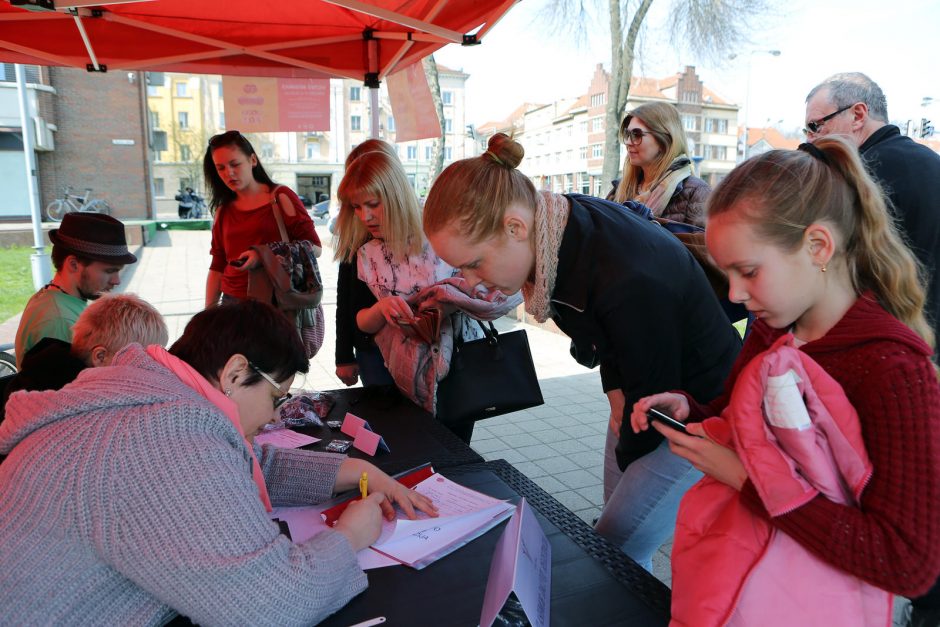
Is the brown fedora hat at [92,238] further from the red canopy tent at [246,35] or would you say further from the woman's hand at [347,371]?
the red canopy tent at [246,35]

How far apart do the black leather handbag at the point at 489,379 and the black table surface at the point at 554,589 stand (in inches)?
29.7

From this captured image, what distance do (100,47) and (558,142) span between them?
5145 cm

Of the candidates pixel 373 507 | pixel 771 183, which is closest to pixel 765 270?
pixel 771 183

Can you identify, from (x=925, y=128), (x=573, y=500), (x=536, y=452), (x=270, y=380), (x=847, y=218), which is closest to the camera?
(x=847, y=218)

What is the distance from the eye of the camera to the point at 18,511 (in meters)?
0.94

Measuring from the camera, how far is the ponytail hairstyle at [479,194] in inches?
56.7

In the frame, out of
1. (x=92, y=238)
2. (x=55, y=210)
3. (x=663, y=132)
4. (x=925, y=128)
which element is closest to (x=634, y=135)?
(x=663, y=132)

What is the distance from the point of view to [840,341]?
927 mm

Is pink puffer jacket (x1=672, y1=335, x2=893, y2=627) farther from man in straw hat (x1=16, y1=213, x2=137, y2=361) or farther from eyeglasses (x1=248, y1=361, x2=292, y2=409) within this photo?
man in straw hat (x1=16, y1=213, x2=137, y2=361)

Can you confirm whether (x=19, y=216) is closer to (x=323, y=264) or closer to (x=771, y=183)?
(x=323, y=264)

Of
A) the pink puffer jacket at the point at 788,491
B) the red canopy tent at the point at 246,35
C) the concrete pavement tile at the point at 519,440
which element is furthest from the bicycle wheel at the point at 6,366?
the pink puffer jacket at the point at 788,491

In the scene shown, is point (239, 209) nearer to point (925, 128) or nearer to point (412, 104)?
point (412, 104)

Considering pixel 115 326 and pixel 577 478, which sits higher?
pixel 115 326

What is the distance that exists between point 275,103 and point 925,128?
7973 millimetres
